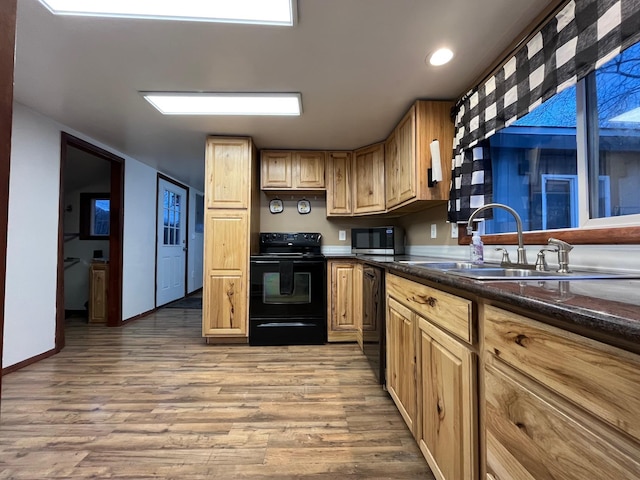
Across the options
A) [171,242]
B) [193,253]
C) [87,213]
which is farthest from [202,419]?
[193,253]

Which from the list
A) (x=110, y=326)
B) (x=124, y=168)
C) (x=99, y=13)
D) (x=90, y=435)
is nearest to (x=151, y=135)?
(x=124, y=168)

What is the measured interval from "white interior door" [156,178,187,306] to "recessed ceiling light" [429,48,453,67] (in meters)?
4.12

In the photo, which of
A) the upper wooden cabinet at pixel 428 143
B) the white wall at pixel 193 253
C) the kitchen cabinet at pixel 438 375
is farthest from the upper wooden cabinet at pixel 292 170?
the white wall at pixel 193 253

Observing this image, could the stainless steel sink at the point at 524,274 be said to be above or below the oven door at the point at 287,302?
above

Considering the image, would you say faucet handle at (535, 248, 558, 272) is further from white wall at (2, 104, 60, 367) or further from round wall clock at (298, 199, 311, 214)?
white wall at (2, 104, 60, 367)

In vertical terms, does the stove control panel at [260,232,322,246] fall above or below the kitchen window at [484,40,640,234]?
below

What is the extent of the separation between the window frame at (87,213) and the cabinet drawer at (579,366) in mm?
4984

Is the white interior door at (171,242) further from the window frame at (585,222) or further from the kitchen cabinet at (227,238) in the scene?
the window frame at (585,222)

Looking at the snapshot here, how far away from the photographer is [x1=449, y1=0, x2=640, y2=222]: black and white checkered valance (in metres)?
1.05

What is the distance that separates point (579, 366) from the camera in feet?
1.76

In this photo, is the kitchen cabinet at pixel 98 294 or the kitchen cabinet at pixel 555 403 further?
the kitchen cabinet at pixel 98 294

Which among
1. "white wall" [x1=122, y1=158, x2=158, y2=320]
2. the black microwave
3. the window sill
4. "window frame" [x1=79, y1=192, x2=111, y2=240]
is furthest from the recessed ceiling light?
"window frame" [x1=79, y1=192, x2=111, y2=240]

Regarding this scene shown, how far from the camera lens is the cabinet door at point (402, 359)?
1403mm

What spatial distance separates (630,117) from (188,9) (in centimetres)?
194
